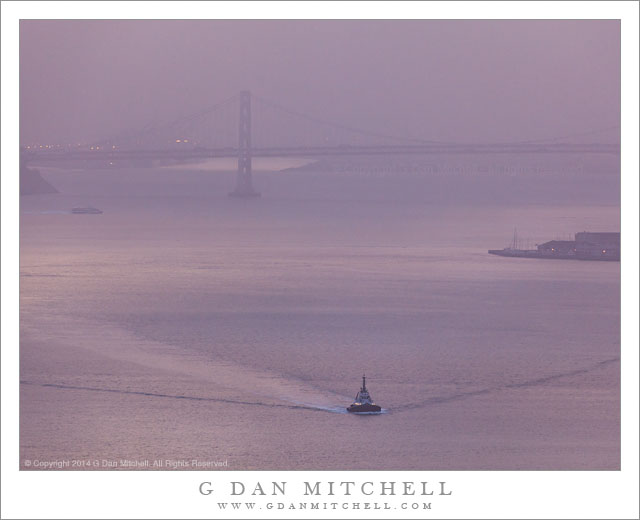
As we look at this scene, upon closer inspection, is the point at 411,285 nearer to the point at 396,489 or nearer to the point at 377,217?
the point at 396,489

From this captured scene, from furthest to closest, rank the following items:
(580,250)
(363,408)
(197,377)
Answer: (580,250) → (197,377) → (363,408)

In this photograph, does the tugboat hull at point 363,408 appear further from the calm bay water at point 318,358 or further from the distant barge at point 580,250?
A: the distant barge at point 580,250

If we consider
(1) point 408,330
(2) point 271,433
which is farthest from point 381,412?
(1) point 408,330

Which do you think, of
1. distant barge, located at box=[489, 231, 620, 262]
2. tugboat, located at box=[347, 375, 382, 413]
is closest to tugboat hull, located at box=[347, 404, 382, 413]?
tugboat, located at box=[347, 375, 382, 413]

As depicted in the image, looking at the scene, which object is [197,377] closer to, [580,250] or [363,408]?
[363,408]

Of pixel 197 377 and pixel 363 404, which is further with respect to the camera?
pixel 197 377

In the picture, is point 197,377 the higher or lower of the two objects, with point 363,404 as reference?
higher

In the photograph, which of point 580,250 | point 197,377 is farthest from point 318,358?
point 580,250
